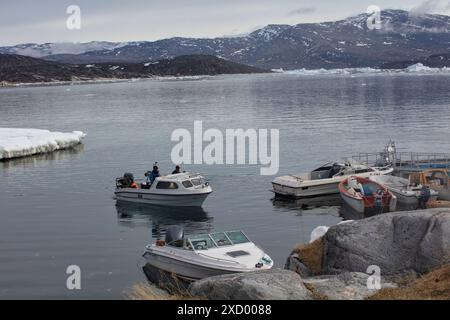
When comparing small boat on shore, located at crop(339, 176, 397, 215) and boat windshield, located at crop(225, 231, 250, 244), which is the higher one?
boat windshield, located at crop(225, 231, 250, 244)

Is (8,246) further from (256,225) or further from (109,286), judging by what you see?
(256,225)

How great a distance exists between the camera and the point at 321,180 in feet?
139

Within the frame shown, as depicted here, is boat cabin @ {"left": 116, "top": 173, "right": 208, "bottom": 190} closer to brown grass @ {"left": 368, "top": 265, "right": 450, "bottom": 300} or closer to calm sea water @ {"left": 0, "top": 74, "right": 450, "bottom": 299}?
calm sea water @ {"left": 0, "top": 74, "right": 450, "bottom": 299}

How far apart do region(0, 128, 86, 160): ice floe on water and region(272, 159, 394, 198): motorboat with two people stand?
2956cm

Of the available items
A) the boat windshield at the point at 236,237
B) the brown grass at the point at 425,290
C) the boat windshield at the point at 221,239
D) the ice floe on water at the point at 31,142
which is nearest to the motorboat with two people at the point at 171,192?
the boat windshield at the point at 236,237

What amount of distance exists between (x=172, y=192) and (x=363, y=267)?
21219 millimetres

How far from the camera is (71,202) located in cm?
4066

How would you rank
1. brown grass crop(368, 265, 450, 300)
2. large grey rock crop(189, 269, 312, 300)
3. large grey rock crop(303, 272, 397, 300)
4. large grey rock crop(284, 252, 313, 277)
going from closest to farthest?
large grey rock crop(189, 269, 312, 300)
brown grass crop(368, 265, 450, 300)
large grey rock crop(303, 272, 397, 300)
large grey rock crop(284, 252, 313, 277)

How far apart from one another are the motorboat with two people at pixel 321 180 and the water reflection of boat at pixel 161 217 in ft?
21.4

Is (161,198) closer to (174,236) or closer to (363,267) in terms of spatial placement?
(174,236)

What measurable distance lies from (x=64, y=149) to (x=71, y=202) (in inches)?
1106

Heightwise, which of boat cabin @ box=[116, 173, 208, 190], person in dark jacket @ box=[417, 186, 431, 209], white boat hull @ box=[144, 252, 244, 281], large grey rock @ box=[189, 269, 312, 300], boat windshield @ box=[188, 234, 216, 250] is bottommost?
white boat hull @ box=[144, 252, 244, 281]

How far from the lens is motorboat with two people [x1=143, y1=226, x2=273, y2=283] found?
78.8 ft

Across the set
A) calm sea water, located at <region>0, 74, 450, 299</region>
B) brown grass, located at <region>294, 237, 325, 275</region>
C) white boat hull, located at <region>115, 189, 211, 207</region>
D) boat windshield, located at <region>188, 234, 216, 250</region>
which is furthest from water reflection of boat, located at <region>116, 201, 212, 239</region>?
brown grass, located at <region>294, 237, 325, 275</region>
